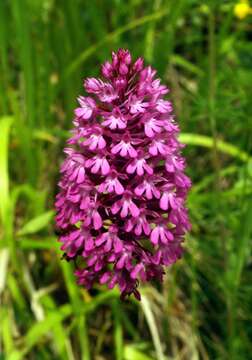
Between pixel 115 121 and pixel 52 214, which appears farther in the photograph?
pixel 52 214

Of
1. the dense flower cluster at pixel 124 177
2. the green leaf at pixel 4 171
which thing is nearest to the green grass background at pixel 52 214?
the green leaf at pixel 4 171

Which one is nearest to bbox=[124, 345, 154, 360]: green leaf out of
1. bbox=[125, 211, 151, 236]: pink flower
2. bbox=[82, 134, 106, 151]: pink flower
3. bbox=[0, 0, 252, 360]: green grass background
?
bbox=[0, 0, 252, 360]: green grass background

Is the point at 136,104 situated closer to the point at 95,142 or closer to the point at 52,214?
the point at 95,142

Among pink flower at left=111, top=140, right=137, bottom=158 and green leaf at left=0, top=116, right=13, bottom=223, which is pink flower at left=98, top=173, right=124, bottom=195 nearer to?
pink flower at left=111, top=140, right=137, bottom=158

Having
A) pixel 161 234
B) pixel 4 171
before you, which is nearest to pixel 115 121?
pixel 161 234

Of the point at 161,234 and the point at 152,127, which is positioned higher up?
the point at 152,127

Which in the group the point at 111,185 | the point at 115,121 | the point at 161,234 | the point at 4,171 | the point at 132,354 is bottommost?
the point at 132,354

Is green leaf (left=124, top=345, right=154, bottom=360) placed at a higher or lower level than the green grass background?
lower
